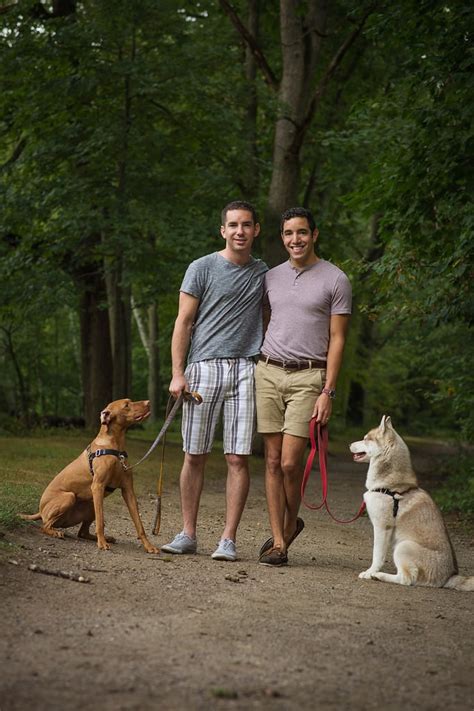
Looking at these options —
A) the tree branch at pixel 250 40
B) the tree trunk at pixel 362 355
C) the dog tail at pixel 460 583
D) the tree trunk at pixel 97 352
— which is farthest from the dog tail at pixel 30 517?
the tree trunk at pixel 362 355

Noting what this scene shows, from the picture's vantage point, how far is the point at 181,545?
7777 mm

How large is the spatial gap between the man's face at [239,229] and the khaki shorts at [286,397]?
0.95 m

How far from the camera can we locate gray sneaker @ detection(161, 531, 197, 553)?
7.76 m

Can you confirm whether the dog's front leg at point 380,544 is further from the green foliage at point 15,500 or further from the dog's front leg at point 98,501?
the green foliage at point 15,500

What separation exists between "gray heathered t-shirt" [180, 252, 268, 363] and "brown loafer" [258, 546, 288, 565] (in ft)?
5.20

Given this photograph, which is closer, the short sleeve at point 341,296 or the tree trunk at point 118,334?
the short sleeve at point 341,296

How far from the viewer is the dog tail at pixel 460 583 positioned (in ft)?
23.9

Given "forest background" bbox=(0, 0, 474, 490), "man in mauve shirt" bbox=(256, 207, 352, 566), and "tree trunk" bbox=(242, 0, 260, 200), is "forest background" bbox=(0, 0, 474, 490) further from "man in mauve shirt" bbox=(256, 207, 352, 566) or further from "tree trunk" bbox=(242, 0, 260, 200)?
"man in mauve shirt" bbox=(256, 207, 352, 566)

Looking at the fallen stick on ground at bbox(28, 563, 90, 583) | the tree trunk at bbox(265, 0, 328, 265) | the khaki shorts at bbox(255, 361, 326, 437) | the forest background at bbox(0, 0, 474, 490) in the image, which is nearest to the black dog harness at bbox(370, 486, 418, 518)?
the khaki shorts at bbox(255, 361, 326, 437)

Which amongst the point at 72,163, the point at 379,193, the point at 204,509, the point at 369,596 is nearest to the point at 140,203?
the point at 72,163

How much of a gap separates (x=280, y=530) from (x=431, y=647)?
248cm

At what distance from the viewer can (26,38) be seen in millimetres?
18016

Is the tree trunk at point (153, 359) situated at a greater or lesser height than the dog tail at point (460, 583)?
lesser

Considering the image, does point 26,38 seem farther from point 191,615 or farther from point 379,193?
point 191,615
